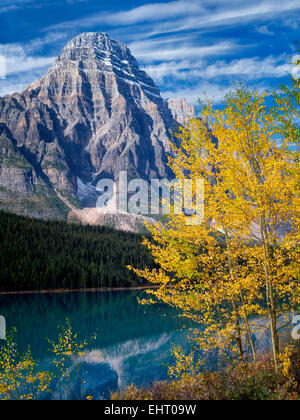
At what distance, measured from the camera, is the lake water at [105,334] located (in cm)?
2917

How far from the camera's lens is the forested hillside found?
335ft

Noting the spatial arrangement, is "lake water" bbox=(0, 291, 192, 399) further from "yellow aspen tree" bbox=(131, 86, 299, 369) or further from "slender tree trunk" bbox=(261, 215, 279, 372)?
"slender tree trunk" bbox=(261, 215, 279, 372)

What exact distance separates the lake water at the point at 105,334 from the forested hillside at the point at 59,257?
11454 mm

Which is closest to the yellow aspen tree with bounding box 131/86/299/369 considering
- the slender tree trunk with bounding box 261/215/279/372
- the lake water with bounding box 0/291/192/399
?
the slender tree trunk with bounding box 261/215/279/372

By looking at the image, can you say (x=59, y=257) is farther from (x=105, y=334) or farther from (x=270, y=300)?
(x=270, y=300)

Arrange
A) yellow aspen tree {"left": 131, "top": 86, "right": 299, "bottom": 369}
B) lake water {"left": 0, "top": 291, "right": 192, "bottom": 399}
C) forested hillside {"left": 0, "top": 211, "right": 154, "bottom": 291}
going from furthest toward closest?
forested hillside {"left": 0, "top": 211, "right": 154, "bottom": 291}, lake water {"left": 0, "top": 291, "right": 192, "bottom": 399}, yellow aspen tree {"left": 131, "top": 86, "right": 299, "bottom": 369}

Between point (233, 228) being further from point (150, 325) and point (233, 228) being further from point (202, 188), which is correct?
point (150, 325)

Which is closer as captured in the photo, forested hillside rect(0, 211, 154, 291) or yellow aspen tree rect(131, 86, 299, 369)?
yellow aspen tree rect(131, 86, 299, 369)

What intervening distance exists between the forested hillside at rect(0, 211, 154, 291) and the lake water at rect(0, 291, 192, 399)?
37.6 feet

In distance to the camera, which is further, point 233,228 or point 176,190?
point 176,190

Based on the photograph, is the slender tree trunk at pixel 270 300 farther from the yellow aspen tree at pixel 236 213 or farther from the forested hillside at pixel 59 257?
the forested hillside at pixel 59 257
